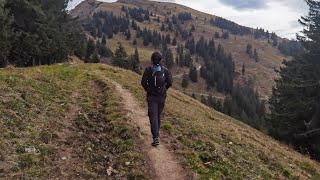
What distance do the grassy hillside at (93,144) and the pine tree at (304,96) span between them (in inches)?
710

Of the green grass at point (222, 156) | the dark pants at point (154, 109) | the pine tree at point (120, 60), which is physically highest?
the dark pants at point (154, 109)

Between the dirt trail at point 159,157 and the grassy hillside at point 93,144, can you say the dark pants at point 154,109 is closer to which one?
the dirt trail at point 159,157

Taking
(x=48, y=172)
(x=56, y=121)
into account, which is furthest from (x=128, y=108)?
(x=48, y=172)

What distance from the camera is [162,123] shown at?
18.8 m

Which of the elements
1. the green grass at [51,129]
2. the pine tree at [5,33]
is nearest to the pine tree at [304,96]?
the green grass at [51,129]

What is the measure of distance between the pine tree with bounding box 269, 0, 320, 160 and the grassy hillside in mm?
18029

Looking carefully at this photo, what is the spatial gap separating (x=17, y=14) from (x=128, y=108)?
33076 millimetres

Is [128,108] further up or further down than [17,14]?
further down

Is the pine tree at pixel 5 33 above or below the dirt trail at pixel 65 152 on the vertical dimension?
above

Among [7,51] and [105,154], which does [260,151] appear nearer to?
[105,154]

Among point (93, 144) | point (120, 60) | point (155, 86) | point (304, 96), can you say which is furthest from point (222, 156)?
point (120, 60)

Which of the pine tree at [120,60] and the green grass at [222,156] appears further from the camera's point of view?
the pine tree at [120,60]

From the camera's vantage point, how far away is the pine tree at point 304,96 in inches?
1425

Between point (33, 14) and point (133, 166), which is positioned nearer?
point (133, 166)
